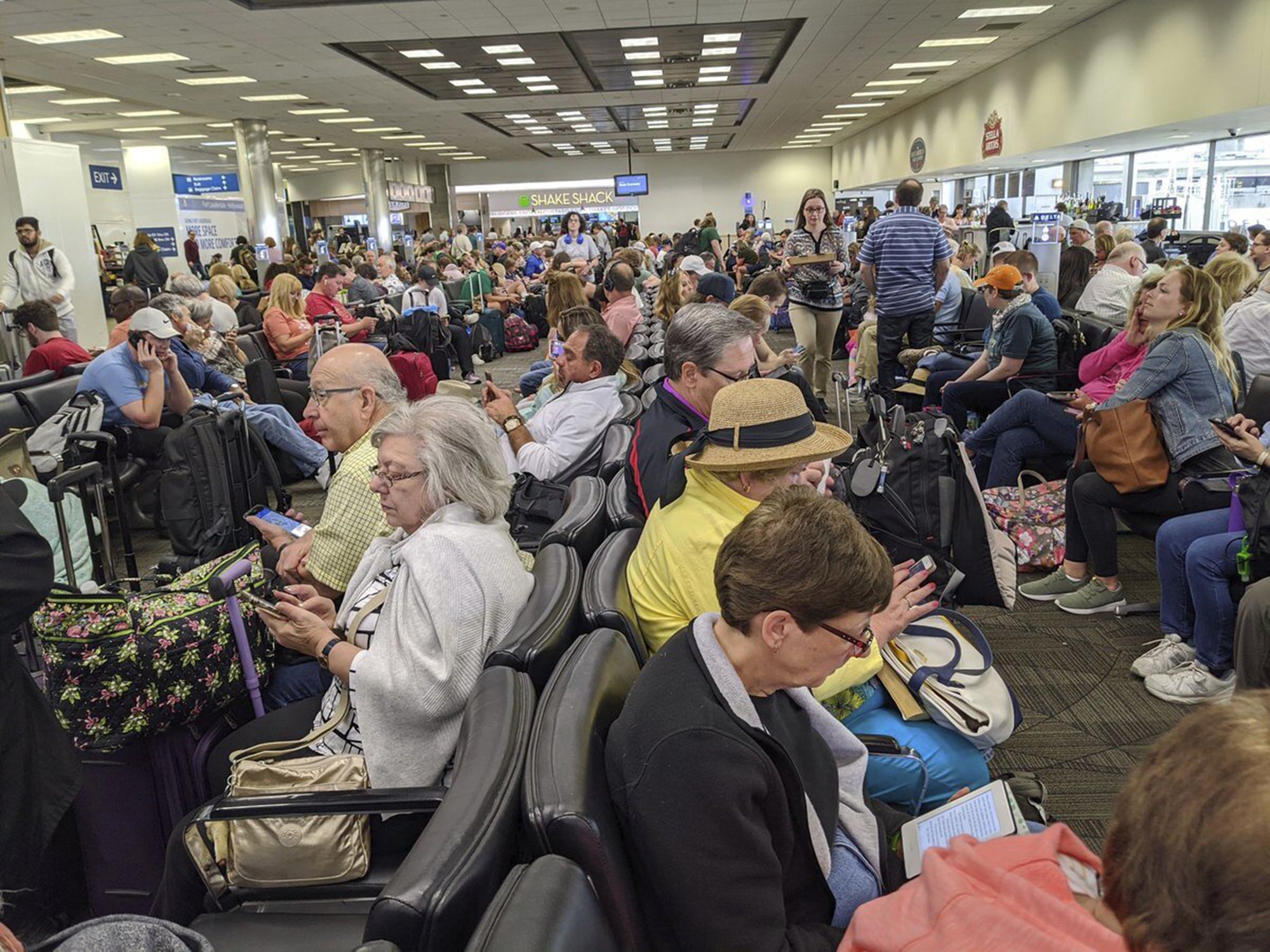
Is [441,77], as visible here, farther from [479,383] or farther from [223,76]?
[479,383]

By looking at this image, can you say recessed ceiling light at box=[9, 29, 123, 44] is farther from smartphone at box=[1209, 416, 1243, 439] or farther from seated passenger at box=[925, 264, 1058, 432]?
smartphone at box=[1209, 416, 1243, 439]

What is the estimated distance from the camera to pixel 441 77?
52.5 ft

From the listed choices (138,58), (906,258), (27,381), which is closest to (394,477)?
(27,381)

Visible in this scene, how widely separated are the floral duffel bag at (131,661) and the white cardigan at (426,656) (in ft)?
1.69

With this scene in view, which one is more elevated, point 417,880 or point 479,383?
point 417,880

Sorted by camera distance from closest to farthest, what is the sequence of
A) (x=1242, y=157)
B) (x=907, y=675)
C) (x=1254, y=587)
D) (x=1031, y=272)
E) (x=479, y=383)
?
(x=907, y=675) < (x=1254, y=587) < (x=1031, y=272) < (x=479, y=383) < (x=1242, y=157)

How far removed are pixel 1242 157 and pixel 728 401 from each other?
13547mm

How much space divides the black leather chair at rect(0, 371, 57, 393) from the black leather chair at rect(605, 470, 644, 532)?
4.15 metres

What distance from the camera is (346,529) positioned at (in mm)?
2701

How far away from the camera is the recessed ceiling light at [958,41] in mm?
14719

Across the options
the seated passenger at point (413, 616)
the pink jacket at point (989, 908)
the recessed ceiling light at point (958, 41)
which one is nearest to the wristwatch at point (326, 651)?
the seated passenger at point (413, 616)

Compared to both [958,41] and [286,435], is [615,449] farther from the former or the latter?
[958,41]

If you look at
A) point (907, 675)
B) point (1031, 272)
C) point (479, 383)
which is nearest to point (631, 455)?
point (907, 675)

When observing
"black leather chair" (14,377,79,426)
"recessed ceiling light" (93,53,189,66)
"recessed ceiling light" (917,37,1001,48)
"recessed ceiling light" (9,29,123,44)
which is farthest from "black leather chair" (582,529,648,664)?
"recessed ceiling light" (917,37,1001,48)
